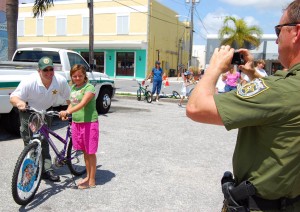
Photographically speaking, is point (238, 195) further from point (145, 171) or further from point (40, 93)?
point (145, 171)

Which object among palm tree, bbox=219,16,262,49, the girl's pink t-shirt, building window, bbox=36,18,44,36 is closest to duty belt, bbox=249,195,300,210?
the girl's pink t-shirt

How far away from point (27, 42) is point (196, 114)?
4137 centimetres

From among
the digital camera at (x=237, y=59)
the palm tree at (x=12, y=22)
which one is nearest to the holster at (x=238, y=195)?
the digital camera at (x=237, y=59)

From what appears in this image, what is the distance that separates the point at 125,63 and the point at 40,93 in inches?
1214

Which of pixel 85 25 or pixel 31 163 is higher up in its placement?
pixel 85 25

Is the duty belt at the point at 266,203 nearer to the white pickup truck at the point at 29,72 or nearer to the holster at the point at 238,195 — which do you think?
the holster at the point at 238,195

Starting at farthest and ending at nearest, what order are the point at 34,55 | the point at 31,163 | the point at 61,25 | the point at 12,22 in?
the point at 61,25 < the point at 12,22 < the point at 34,55 < the point at 31,163

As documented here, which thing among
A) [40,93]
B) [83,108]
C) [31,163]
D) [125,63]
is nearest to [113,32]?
[125,63]

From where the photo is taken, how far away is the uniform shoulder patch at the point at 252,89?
1.48 metres

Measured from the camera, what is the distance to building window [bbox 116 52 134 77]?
1375 inches

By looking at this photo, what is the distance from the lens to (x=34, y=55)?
9562 mm

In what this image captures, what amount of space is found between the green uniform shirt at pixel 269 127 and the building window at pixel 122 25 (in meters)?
33.8

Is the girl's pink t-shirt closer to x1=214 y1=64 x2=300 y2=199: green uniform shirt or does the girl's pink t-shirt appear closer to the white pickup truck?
the white pickup truck

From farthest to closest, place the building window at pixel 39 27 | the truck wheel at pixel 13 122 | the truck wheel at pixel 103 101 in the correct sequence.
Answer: the building window at pixel 39 27 < the truck wheel at pixel 103 101 < the truck wheel at pixel 13 122
